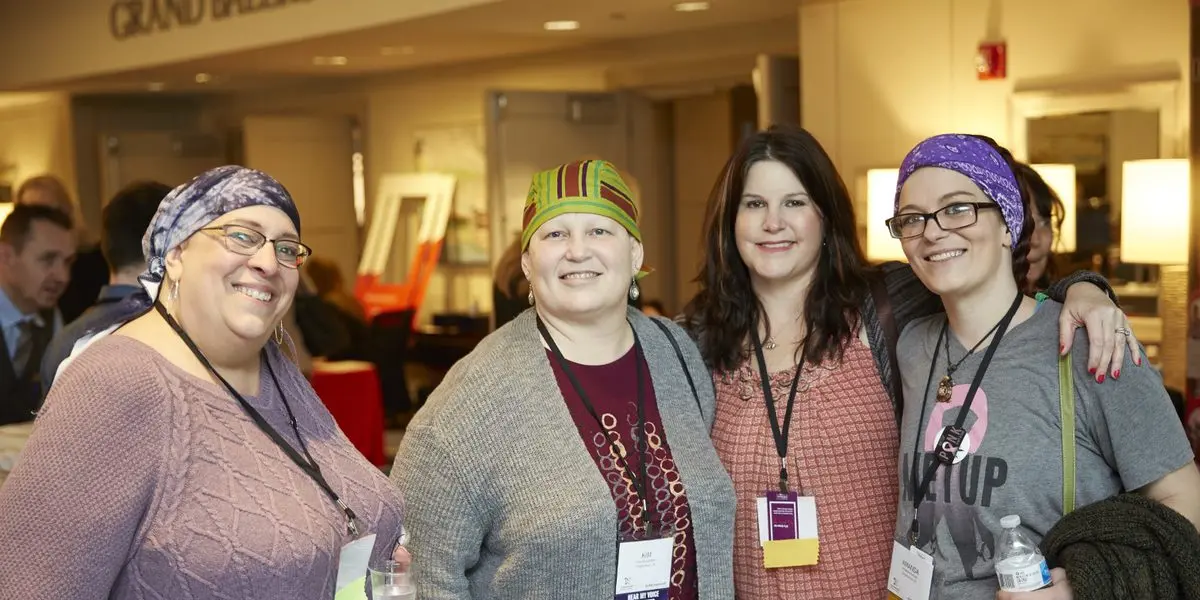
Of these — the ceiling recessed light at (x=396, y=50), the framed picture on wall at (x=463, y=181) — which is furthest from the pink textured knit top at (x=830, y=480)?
the framed picture on wall at (x=463, y=181)

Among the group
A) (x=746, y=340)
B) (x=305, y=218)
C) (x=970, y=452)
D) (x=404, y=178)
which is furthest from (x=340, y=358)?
(x=970, y=452)

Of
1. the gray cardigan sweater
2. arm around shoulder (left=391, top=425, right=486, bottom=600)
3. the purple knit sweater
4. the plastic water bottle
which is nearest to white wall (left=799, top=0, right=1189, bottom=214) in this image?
the plastic water bottle

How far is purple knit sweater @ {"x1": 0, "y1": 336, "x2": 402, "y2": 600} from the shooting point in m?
1.81

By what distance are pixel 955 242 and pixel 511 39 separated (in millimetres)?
6125

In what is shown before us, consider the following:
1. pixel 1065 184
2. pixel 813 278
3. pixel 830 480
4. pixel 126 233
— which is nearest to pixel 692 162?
pixel 1065 184

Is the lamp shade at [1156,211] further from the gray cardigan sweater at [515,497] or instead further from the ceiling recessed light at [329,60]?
the ceiling recessed light at [329,60]

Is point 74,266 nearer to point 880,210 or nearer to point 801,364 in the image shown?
point 880,210

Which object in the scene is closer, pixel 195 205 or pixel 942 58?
pixel 195 205

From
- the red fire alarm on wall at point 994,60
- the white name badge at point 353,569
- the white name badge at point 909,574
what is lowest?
the white name badge at point 909,574

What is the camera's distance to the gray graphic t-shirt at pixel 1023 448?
88.5 inches

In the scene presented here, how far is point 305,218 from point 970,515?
1003cm

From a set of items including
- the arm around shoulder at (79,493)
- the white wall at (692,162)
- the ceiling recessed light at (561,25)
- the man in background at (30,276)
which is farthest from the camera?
the white wall at (692,162)

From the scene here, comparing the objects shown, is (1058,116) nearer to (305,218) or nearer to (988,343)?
(988,343)

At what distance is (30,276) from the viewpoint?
15.3ft
